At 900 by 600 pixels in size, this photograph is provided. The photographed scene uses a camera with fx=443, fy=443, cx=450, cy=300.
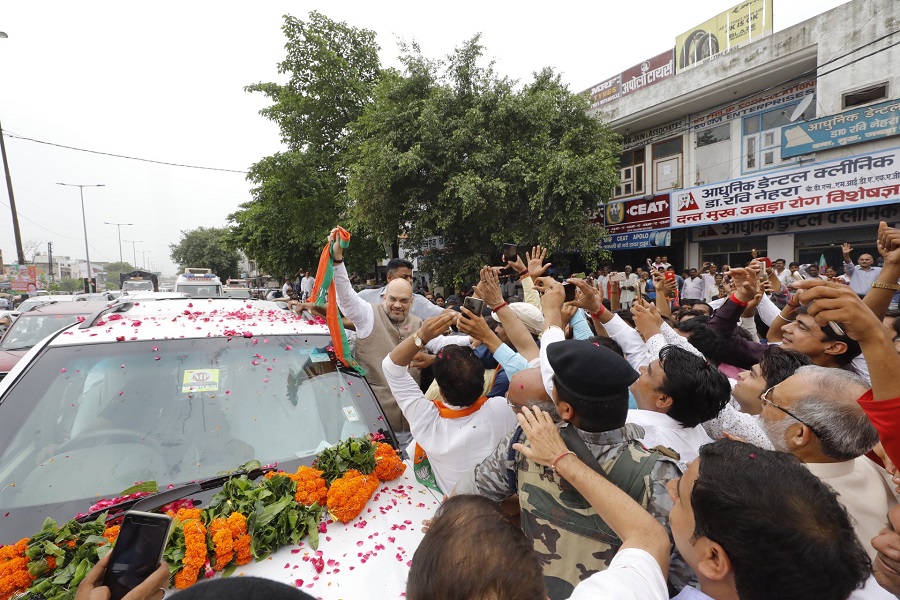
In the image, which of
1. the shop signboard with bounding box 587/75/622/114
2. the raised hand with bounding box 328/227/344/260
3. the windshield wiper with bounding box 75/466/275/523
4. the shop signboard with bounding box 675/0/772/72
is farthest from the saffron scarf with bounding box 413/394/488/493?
the shop signboard with bounding box 587/75/622/114

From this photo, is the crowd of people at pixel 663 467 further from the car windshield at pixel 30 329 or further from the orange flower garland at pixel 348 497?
the car windshield at pixel 30 329

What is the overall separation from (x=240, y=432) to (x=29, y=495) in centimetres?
84

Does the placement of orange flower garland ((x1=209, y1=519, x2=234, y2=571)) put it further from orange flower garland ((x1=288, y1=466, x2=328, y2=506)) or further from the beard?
the beard

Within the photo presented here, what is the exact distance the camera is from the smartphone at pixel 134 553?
1.26 m

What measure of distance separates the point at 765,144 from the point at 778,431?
1548 cm

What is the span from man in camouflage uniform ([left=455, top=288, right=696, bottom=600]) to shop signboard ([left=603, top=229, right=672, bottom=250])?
15.6 metres

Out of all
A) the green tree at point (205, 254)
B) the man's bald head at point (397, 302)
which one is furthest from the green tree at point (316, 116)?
the green tree at point (205, 254)

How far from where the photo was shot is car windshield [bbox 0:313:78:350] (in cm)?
754

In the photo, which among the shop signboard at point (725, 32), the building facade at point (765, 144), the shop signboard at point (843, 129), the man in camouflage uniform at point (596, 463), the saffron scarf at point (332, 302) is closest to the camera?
the man in camouflage uniform at point (596, 463)

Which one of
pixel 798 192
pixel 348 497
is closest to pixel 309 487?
pixel 348 497

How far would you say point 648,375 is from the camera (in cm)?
228

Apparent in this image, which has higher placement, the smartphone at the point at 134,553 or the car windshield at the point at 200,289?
the car windshield at the point at 200,289

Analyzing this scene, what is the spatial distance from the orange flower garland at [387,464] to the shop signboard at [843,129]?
14.2 meters

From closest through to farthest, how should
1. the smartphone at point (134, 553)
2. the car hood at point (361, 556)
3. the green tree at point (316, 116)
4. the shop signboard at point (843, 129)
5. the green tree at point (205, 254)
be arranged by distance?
the smartphone at point (134, 553), the car hood at point (361, 556), the shop signboard at point (843, 129), the green tree at point (316, 116), the green tree at point (205, 254)
